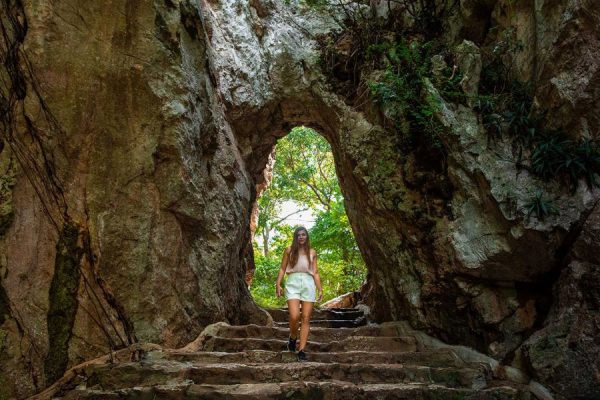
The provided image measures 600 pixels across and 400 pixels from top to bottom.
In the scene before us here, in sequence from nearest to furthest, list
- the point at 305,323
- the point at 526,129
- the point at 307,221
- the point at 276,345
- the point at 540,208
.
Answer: the point at 305,323 → the point at 540,208 → the point at 276,345 → the point at 526,129 → the point at 307,221

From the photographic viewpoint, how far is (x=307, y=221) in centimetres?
1491

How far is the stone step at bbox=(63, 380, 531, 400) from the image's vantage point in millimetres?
3609

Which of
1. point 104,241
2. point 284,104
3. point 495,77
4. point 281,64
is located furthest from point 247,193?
point 495,77

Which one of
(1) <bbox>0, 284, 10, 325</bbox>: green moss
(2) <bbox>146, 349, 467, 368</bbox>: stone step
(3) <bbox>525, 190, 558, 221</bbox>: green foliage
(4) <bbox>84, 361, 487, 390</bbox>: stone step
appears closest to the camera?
(4) <bbox>84, 361, 487, 390</bbox>: stone step

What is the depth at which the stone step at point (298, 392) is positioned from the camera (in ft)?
11.8

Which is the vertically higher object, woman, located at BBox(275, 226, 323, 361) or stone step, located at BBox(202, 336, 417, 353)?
woman, located at BBox(275, 226, 323, 361)

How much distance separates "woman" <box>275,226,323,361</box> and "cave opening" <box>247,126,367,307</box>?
6.32 meters

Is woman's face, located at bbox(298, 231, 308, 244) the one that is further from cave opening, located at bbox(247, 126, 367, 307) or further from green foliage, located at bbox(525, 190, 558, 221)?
cave opening, located at bbox(247, 126, 367, 307)

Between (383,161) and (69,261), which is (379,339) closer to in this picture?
(383,161)

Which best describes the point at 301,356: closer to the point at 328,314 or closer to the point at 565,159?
the point at 565,159

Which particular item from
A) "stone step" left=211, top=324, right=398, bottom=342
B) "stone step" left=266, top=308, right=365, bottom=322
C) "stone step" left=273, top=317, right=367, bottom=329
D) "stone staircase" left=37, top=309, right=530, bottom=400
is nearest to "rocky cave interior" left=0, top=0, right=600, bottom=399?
"stone step" left=211, top=324, right=398, bottom=342

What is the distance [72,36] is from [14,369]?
352 cm

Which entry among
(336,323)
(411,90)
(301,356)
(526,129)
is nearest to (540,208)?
(526,129)

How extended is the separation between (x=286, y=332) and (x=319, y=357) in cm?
142
